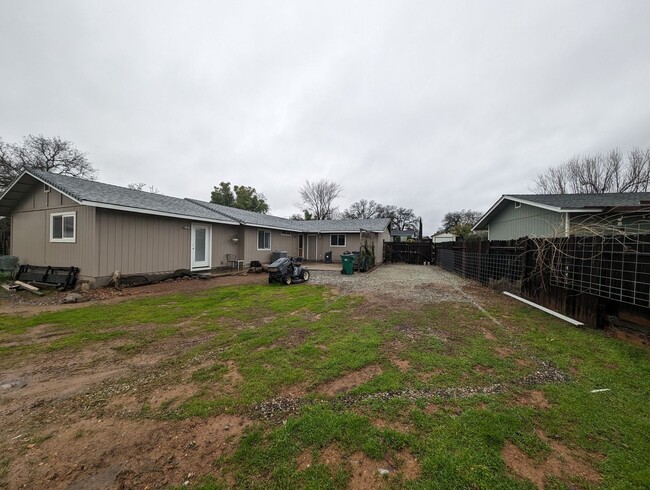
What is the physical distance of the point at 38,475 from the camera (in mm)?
1620

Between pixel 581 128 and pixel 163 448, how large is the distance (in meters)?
26.2

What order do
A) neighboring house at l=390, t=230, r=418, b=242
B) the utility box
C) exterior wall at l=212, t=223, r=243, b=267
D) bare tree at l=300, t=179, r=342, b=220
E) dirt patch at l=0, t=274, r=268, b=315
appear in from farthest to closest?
bare tree at l=300, t=179, r=342, b=220, neighboring house at l=390, t=230, r=418, b=242, exterior wall at l=212, t=223, r=243, b=267, the utility box, dirt patch at l=0, t=274, r=268, b=315

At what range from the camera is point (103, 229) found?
783cm

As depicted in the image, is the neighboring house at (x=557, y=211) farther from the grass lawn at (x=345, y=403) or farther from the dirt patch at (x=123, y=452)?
the dirt patch at (x=123, y=452)

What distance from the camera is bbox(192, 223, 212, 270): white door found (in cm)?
1087

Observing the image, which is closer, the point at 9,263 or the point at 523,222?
the point at 9,263

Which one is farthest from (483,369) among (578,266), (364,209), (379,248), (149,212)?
(364,209)

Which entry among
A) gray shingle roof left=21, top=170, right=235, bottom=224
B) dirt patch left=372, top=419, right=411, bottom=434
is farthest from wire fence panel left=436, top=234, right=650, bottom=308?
gray shingle roof left=21, top=170, right=235, bottom=224

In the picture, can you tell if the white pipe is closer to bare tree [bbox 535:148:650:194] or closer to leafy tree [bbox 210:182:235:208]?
bare tree [bbox 535:148:650:194]

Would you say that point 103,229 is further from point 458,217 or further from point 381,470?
point 458,217

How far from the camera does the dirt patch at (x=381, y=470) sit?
1.55m

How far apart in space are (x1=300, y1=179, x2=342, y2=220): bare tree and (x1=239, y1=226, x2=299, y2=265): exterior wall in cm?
Result: 2271

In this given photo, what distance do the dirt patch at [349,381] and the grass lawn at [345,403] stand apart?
0.8 inches

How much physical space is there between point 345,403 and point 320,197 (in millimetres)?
39697
